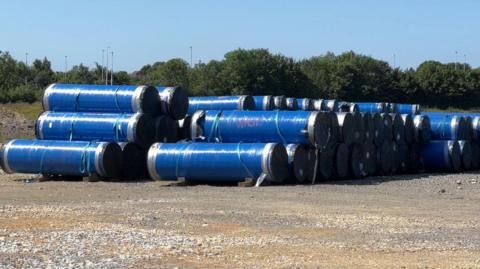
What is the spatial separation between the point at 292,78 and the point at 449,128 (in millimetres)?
41702

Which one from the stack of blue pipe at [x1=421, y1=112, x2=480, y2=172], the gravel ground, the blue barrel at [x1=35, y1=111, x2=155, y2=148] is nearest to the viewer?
the gravel ground

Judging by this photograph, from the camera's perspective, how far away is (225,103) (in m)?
29.4

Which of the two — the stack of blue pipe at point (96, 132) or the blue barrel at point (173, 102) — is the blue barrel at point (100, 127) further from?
the blue barrel at point (173, 102)

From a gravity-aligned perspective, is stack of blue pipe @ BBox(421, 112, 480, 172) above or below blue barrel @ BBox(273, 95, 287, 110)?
below

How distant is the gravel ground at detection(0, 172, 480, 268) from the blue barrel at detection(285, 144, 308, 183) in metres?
0.99

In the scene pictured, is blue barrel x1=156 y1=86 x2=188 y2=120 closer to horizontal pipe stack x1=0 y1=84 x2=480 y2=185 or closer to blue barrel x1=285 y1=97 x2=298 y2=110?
horizontal pipe stack x1=0 y1=84 x2=480 y2=185

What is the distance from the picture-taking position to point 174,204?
17.8m

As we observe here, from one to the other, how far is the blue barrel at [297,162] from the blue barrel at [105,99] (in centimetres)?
489

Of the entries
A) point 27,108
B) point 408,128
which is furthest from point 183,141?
point 27,108

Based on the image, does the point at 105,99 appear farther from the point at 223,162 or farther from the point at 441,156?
the point at 441,156

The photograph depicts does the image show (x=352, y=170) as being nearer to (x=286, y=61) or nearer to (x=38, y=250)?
(x=38, y=250)

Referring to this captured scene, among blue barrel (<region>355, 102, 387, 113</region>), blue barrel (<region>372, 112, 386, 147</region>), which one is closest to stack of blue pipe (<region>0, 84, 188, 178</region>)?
blue barrel (<region>372, 112, 386, 147</region>)

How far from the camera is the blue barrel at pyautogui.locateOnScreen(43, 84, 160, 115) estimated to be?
82.7 ft

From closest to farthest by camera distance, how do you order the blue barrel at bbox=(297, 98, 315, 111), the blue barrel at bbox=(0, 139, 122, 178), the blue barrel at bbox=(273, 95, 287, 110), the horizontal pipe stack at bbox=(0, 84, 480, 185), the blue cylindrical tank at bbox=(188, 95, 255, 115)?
the horizontal pipe stack at bbox=(0, 84, 480, 185) < the blue barrel at bbox=(0, 139, 122, 178) < the blue cylindrical tank at bbox=(188, 95, 255, 115) < the blue barrel at bbox=(273, 95, 287, 110) < the blue barrel at bbox=(297, 98, 315, 111)
